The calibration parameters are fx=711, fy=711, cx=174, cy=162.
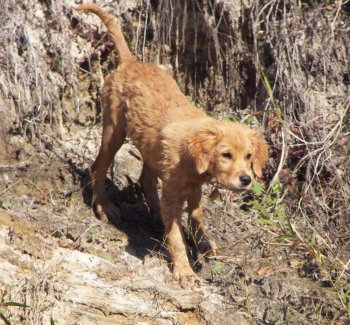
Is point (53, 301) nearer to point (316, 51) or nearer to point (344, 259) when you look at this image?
point (344, 259)

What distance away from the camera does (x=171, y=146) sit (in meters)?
5.84

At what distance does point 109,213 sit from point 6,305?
1.96 m

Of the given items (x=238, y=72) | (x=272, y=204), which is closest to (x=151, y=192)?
(x=272, y=204)

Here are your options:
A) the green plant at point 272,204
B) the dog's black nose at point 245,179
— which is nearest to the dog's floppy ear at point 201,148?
the dog's black nose at point 245,179

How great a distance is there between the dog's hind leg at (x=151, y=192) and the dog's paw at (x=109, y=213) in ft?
1.12

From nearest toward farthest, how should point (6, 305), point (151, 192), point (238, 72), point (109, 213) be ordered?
point (6, 305) → point (109, 213) → point (151, 192) → point (238, 72)

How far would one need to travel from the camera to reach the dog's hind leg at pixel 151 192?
21.9ft

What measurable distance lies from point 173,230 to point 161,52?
113 inches

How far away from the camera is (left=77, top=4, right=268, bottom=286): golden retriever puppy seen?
18.4 ft

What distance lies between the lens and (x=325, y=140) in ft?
22.8

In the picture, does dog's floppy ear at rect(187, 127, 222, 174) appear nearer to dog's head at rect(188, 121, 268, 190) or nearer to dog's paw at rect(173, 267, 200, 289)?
dog's head at rect(188, 121, 268, 190)

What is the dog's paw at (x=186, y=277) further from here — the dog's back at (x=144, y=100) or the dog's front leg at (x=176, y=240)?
the dog's back at (x=144, y=100)

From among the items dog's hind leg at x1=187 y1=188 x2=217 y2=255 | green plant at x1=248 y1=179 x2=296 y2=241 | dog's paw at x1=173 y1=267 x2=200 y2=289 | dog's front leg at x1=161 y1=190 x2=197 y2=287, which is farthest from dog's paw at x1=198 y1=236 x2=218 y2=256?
green plant at x1=248 y1=179 x2=296 y2=241

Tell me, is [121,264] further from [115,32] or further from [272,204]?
[115,32]
